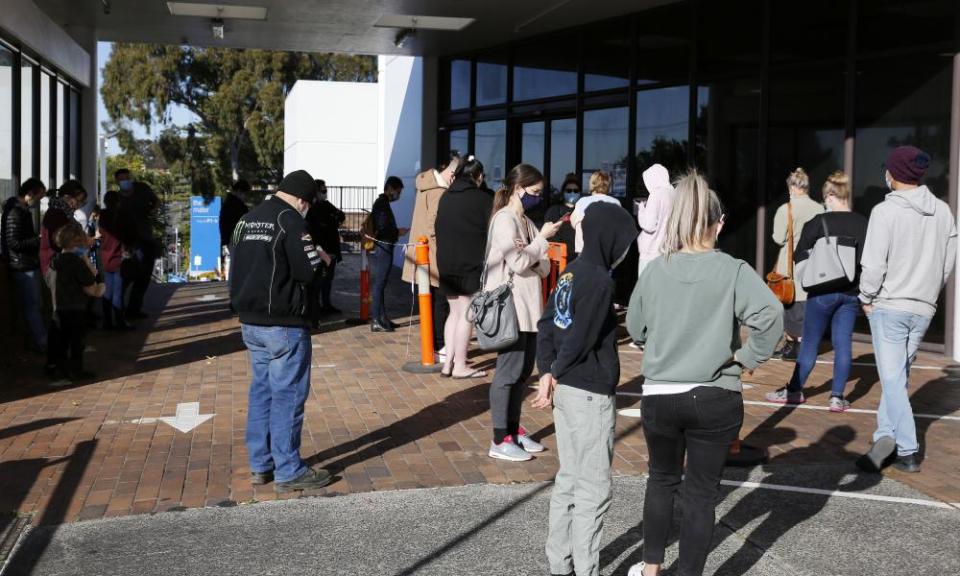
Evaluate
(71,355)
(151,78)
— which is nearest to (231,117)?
(151,78)

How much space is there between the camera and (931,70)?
34.9ft

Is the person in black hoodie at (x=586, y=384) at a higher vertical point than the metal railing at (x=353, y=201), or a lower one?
lower

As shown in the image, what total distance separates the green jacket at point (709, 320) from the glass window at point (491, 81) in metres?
14.7

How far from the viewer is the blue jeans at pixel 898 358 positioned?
240 inches

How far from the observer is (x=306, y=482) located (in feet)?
19.2

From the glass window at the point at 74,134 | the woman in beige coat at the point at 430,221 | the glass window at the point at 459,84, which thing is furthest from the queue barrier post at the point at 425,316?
the glass window at the point at 459,84

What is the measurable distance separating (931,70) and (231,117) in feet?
151

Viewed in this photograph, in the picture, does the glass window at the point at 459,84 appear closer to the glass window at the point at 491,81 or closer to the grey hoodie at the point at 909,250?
the glass window at the point at 491,81

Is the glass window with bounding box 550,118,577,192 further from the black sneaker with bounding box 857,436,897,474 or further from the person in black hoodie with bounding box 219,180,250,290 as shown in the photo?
the black sneaker with bounding box 857,436,897,474

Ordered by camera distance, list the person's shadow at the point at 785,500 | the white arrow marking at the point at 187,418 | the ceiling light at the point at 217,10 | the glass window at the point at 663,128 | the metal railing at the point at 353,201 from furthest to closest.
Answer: the metal railing at the point at 353,201, the ceiling light at the point at 217,10, the glass window at the point at 663,128, the white arrow marking at the point at 187,418, the person's shadow at the point at 785,500

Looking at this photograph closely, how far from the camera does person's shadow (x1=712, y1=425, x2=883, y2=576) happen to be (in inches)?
195

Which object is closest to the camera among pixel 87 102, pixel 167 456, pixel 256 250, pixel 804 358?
pixel 256 250

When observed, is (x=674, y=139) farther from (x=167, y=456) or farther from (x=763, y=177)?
(x=167, y=456)

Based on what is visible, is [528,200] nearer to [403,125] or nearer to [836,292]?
[836,292]
